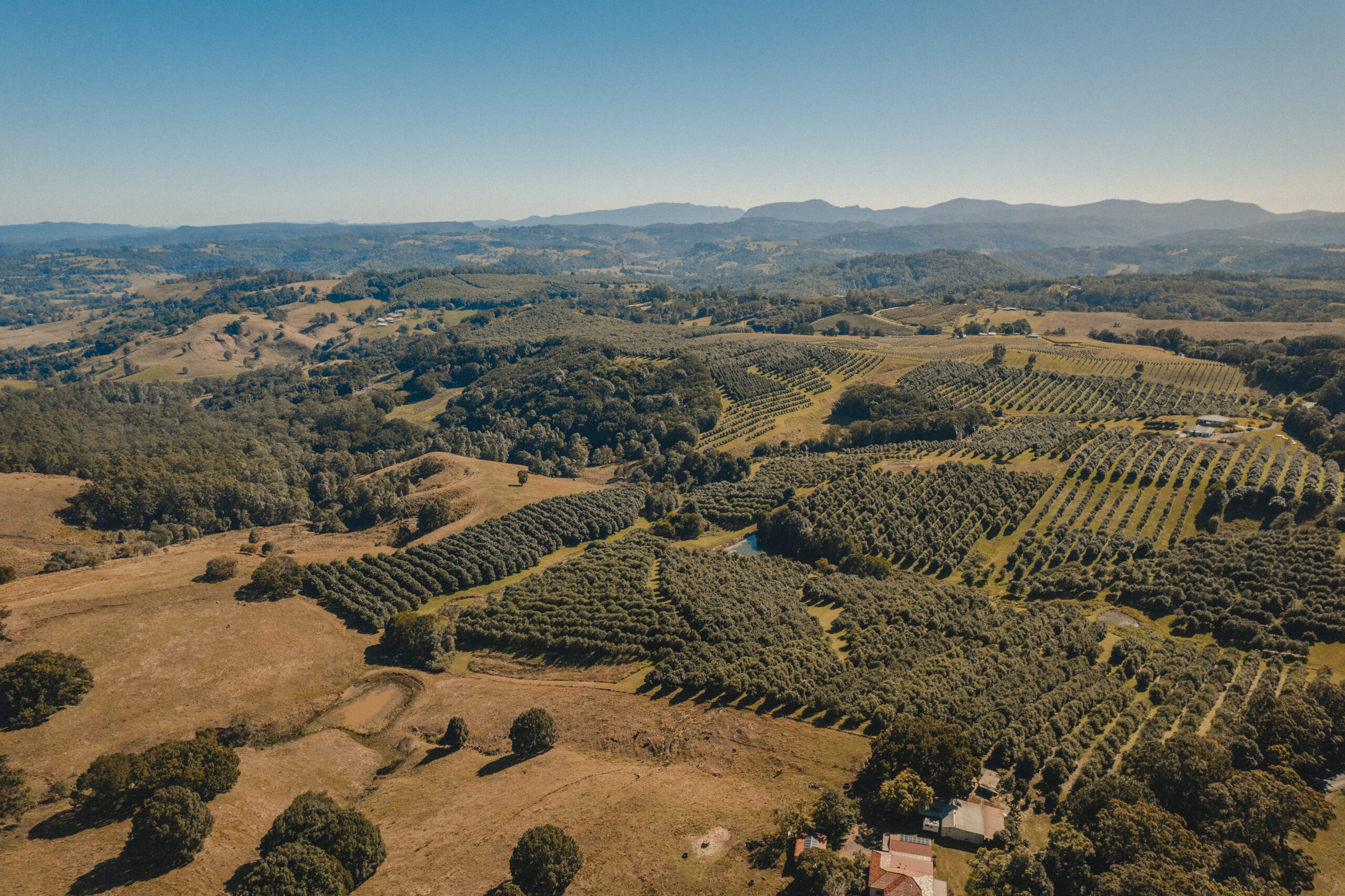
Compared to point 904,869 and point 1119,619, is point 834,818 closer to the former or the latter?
point 904,869

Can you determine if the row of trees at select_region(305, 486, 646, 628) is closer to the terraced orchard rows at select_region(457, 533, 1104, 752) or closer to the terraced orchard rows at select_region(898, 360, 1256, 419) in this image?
the terraced orchard rows at select_region(457, 533, 1104, 752)

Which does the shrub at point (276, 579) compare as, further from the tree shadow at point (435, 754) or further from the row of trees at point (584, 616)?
the tree shadow at point (435, 754)

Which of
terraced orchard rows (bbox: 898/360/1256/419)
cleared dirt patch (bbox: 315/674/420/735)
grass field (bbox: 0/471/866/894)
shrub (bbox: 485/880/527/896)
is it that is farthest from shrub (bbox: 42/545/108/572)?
terraced orchard rows (bbox: 898/360/1256/419)

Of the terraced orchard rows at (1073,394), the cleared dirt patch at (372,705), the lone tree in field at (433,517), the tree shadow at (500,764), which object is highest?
the terraced orchard rows at (1073,394)

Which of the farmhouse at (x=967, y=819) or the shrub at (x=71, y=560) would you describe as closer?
the farmhouse at (x=967, y=819)

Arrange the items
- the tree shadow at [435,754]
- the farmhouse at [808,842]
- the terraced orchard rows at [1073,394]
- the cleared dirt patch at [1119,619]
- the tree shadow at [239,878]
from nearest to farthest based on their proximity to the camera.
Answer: the tree shadow at [239,878] → the farmhouse at [808,842] → the tree shadow at [435,754] → the cleared dirt patch at [1119,619] → the terraced orchard rows at [1073,394]

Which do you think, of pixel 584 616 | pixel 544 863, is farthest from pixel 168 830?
pixel 584 616

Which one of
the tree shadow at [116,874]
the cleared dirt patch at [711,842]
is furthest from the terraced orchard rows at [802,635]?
the tree shadow at [116,874]
